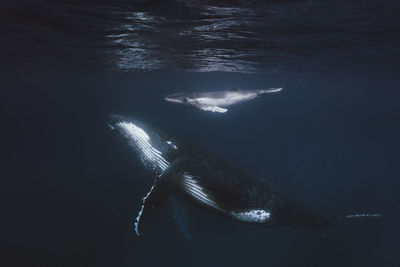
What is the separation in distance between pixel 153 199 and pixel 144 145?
1.87 metres

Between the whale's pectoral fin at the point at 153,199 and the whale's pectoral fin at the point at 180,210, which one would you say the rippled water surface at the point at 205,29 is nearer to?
the whale's pectoral fin at the point at 153,199

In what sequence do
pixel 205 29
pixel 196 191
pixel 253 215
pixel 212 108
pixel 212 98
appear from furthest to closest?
pixel 205 29 < pixel 212 98 < pixel 212 108 < pixel 196 191 < pixel 253 215

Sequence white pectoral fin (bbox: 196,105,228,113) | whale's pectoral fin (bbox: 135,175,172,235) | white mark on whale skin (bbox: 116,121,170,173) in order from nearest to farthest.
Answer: whale's pectoral fin (bbox: 135,175,172,235) < white mark on whale skin (bbox: 116,121,170,173) < white pectoral fin (bbox: 196,105,228,113)

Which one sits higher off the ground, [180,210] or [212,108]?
[212,108]

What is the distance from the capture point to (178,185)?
286 inches

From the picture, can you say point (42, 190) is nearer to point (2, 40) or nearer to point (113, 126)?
point (2, 40)

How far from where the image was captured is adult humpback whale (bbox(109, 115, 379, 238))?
689 centimetres

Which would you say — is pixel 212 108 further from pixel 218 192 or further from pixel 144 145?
pixel 218 192

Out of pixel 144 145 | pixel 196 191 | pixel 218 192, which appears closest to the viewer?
pixel 218 192

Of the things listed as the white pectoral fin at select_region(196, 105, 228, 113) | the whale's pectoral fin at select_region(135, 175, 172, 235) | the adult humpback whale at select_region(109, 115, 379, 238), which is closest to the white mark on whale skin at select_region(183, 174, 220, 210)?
the adult humpback whale at select_region(109, 115, 379, 238)

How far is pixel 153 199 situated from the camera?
22.1 feet

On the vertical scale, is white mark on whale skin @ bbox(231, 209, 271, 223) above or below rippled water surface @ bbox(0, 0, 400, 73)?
below

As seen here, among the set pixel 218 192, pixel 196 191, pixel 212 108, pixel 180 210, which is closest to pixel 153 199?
pixel 196 191

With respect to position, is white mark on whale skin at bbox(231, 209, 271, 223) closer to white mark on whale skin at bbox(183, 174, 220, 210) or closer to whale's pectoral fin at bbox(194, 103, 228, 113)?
white mark on whale skin at bbox(183, 174, 220, 210)
